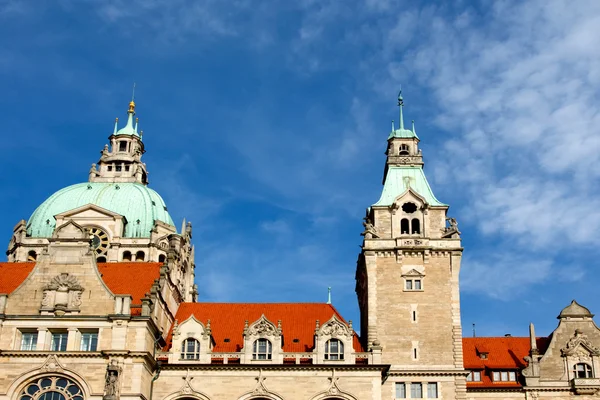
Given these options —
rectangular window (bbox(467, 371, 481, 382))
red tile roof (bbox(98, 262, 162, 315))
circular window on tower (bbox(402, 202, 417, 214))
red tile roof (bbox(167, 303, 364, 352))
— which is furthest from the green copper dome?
rectangular window (bbox(467, 371, 481, 382))

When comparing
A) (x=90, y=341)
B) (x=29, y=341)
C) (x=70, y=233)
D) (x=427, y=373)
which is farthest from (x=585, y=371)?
(x=29, y=341)

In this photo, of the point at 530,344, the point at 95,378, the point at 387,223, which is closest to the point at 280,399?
the point at 95,378

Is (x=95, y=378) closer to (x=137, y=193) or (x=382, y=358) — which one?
(x=382, y=358)

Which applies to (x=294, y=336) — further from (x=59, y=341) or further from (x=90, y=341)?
(x=59, y=341)

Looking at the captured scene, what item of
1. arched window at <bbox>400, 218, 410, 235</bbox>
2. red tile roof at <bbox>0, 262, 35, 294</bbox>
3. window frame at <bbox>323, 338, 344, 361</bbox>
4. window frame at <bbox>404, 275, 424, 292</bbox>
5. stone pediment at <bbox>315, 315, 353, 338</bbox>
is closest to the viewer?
window frame at <bbox>323, 338, 344, 361</bbox>

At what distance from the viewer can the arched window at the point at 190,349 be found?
48.1m

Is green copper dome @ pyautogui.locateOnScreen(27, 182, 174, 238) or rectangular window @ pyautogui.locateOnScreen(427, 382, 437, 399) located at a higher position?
green copper dome @ pyautogui.locateOnScreen(27, 182, 174, 238)

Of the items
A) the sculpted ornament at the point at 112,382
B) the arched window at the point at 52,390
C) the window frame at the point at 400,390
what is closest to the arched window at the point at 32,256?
the arched window at the point at 52,390

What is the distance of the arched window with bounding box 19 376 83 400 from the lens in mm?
44438

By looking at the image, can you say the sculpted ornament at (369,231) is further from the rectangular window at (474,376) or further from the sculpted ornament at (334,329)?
the rectangular window at (474,376)

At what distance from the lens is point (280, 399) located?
46500 mm

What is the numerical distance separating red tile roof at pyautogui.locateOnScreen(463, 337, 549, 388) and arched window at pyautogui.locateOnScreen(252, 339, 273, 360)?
13442 millimetres

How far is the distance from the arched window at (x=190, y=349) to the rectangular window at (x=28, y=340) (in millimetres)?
8109

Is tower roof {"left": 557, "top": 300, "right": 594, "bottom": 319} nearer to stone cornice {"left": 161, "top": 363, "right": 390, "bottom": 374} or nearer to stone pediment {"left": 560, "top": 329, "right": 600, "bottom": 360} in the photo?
stone pediment {"left": 560, "top": 329, "right": 600, "bottom": 360}
